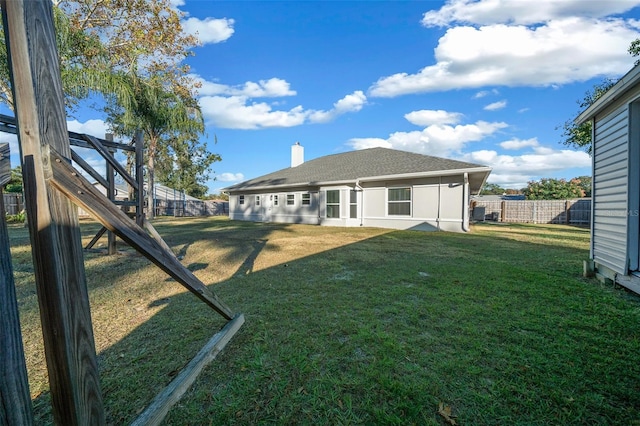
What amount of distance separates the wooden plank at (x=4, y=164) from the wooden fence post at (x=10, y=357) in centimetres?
18

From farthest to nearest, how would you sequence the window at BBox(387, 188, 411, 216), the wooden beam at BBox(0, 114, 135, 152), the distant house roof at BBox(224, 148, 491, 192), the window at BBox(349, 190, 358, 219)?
the window at BBox(349, 190, 358, 219)
the window at BBox(387, 188, 411, 216)
the distant house roof at BBox(224, 148, 491, 192)
the wooden beam at BBox(0, 114, 135, 152)

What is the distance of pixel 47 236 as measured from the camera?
1141 millimetres

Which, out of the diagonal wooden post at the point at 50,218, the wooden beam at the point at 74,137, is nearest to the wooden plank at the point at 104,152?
the wooden beam at the point at 74,137

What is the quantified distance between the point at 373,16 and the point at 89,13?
45.2 feet

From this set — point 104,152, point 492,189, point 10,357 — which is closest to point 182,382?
point 10,357

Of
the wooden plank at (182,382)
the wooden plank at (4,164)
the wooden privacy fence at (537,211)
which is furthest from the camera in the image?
the wooden privacy fence at (537,211)

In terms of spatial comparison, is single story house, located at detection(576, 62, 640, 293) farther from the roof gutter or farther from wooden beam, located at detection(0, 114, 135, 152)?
wooden beam, located at detection(0, 114, 135, 152)

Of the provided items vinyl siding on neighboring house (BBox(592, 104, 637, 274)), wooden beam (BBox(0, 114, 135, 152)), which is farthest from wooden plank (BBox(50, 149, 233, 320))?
vinyl siding on neighboring house (BBox(592, 104, 637, 274))

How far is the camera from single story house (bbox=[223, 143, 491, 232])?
1170 centimetres

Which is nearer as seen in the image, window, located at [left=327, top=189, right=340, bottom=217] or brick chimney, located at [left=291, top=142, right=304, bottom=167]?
window, located at [left=327, top=189, right=340, bottom=217]

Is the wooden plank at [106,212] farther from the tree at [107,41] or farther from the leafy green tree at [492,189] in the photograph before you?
the leafy green tree at [492,189]

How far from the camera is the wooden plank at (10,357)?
3.21ft

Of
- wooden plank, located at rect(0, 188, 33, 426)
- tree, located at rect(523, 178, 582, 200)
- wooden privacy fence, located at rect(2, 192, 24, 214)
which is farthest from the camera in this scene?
tree, located at rect(523, 178, 582, 200)

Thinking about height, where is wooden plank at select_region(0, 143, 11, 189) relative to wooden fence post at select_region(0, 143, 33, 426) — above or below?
above
